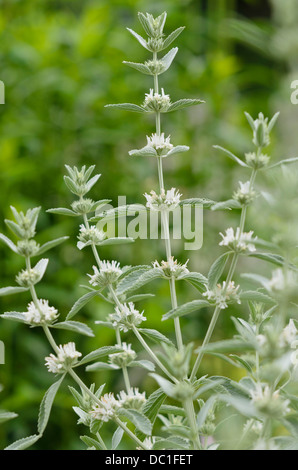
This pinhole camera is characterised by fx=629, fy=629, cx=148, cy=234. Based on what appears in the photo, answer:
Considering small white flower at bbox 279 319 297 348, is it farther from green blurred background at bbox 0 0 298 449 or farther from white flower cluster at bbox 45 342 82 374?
green blurred background at bbox 0 0 298 449

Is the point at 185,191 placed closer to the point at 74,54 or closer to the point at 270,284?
the point at 74,54

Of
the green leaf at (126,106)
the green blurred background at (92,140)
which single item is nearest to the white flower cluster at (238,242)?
the green leaf at (126,106)

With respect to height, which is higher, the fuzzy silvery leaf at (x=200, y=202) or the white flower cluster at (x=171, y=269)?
A: the fuzzy silvery leaf at (x=200, y=202)

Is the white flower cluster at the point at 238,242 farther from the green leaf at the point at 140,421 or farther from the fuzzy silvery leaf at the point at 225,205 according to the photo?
the green leaf at the point at 140,421

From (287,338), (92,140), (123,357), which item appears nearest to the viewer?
(287,338)

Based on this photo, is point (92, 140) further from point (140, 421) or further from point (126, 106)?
point (140, 421)

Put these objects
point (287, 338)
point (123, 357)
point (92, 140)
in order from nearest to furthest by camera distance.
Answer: point (287, 338) → point (123, 357) → point (92, 140)

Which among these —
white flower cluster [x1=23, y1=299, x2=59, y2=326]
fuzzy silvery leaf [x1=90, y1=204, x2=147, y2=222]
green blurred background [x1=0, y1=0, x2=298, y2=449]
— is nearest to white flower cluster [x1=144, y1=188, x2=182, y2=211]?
fuzzy silvery leaf [x1=90, y1=204, x2=147, y2=222]

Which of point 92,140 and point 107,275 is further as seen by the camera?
point 92,140

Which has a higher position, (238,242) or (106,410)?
(238,242)

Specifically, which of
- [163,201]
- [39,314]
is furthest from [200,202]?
[39,314]
